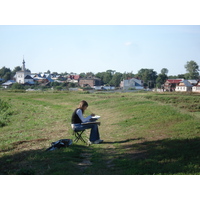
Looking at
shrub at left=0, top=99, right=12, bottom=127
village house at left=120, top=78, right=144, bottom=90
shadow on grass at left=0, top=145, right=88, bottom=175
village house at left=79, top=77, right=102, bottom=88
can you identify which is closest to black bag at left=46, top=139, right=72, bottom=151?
shadow on grass at left=0, top=145, right=88, bottom=175

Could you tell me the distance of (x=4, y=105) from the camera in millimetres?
29828

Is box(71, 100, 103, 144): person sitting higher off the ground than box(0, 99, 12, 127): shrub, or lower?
higher

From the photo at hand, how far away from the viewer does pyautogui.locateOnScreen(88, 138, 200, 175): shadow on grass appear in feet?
20.2

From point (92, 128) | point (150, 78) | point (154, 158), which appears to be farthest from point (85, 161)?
point (150, 78)

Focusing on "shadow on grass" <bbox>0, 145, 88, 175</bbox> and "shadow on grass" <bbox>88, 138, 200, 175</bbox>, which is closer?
"shadow on grass" <bbox>88, 138, 200, 175</bbox>

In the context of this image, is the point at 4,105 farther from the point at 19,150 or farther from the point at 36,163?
the point at 36,163

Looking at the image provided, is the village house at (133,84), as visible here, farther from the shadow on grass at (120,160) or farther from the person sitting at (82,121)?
the shadow on grass at (120,160)

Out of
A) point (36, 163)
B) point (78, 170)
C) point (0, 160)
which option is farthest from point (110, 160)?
point (0, 160)

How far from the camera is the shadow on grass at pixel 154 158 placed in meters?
6.15

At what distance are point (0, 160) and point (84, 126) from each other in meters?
3.02

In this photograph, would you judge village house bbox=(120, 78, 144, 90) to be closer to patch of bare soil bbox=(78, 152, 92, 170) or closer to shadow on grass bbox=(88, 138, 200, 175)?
shadow on grass bbox=(88, 138, 200, 175)

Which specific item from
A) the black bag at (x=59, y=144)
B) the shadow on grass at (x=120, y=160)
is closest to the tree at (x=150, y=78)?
the shadow on grass at (x=120, y=160)

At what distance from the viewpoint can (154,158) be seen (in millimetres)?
7203

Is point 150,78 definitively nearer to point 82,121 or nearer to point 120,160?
point 82,121
